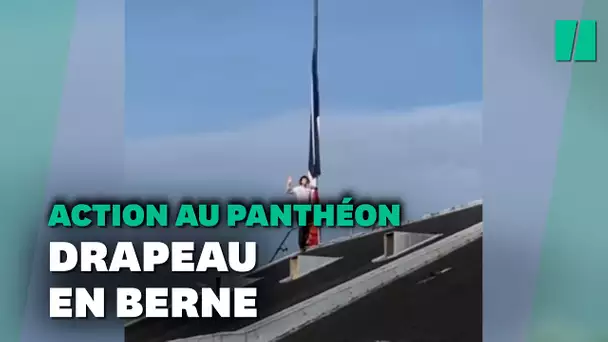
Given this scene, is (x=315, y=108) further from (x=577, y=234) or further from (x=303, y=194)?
(x=577, y=234)

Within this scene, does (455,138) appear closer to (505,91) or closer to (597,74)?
(505,91)

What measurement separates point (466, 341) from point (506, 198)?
52cm

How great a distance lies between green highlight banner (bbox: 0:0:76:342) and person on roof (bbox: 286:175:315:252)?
32.9 inches

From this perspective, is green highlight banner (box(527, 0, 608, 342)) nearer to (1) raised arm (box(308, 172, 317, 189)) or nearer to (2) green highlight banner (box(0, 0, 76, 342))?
(1) raised arm (box(308, 172, 317, 189))

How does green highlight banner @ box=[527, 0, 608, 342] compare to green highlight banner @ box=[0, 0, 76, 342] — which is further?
green highlight banner @ box=[527, 0, 608, 342]

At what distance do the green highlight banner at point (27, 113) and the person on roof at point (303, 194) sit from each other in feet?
2.74

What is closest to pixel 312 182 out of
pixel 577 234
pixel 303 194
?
pixel 303 194

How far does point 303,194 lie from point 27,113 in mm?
976

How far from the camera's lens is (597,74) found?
8.60ft

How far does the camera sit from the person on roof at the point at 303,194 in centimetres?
258

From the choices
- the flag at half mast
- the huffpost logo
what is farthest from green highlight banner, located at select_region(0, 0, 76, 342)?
the huffpost logo

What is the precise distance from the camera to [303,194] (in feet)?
8.48

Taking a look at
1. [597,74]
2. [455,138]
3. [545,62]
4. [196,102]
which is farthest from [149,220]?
[597,74]

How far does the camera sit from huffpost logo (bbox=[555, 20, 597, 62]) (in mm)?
2602
